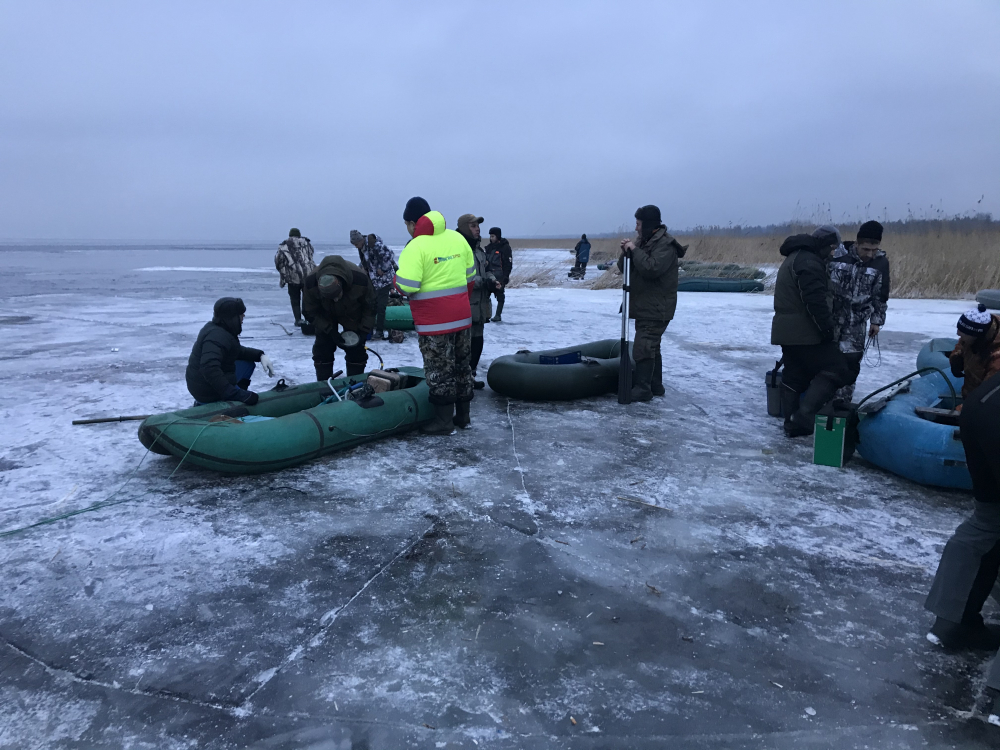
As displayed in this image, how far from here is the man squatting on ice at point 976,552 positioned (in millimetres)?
2352

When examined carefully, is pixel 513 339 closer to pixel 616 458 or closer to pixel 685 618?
pixel 616 458

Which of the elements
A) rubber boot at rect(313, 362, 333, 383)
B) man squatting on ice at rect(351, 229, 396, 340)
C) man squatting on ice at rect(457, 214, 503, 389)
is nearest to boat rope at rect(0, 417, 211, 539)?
rubber boot at rect(313, 362, 333, 383)

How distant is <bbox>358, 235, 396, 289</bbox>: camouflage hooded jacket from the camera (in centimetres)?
997

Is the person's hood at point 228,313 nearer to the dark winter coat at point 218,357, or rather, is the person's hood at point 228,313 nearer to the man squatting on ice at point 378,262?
the dark winter coat at point 218,357

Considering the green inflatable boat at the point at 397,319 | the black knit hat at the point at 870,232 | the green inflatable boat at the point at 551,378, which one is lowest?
the green inflatable boat at the point at 551,378

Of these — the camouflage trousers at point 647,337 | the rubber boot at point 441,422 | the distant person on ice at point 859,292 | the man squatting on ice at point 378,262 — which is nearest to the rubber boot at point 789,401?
the distant person on ice at point 859,292

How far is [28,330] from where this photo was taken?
10367 mm

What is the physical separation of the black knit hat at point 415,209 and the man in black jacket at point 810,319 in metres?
2.90

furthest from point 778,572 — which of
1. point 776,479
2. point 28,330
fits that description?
point 28,330

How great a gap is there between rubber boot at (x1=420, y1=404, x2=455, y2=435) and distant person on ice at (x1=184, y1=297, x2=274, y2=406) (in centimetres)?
141

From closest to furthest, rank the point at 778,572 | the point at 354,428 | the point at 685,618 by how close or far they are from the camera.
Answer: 1. the point at 685,618
2. the point at 778,572
3. the point at 354,428

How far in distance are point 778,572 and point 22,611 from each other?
11.4 ft

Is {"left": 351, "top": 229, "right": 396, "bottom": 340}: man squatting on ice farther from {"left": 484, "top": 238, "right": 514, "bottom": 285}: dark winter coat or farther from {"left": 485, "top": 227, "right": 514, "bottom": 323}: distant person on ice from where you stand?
{"left": 484, "top": 238, "right": 514, "bottom": 285}: dark winter coat

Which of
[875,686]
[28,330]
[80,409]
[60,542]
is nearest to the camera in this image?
[875,686]
